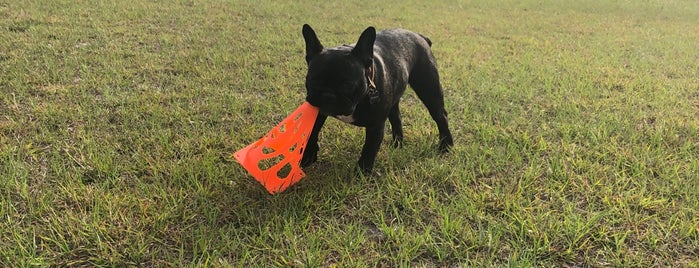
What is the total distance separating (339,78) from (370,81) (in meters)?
0.28

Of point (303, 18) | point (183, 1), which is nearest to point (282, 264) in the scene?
point (303, 18)

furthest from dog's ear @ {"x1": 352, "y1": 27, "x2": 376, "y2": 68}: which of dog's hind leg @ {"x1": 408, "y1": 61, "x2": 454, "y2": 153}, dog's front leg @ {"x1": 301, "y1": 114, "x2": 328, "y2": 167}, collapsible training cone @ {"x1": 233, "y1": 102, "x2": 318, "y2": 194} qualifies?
dog's hind leg @ {"x1": 408, "y1": 61, "x2": 454, "y2": 153}

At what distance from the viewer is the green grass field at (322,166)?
2.52m

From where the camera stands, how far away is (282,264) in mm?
2408

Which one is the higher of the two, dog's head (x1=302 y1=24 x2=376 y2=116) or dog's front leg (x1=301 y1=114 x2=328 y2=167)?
dog's head (x1=302 y1=24 x2=376 y2=116)

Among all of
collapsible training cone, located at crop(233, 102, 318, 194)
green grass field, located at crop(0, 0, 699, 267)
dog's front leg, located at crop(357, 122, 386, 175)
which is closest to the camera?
green grass field, located at crop(0, 0, 699, 267)

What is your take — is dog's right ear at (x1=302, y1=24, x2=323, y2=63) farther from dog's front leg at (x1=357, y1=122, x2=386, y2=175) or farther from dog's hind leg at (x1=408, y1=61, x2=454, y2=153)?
dog's hind leg at (x1=408, y1=61, x2=454, y2=153)

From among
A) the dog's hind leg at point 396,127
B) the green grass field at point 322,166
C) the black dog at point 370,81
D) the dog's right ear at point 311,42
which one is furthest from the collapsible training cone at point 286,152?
the dog's hind leg at point 396,127

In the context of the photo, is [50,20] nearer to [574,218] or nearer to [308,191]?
[308,191]

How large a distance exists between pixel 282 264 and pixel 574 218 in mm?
1826

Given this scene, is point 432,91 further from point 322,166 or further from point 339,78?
point 339,78

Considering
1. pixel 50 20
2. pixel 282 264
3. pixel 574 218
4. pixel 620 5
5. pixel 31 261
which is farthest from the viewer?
pixel 620 5

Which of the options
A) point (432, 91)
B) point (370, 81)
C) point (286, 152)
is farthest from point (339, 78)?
point (432, 91)

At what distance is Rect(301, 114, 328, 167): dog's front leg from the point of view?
3246mm
